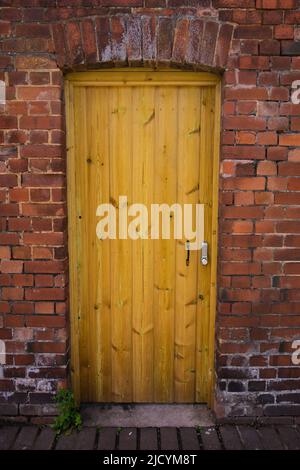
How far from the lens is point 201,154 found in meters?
3.05

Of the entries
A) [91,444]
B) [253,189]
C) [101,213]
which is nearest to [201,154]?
[253,189]

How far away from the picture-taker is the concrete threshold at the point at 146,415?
10.1 feet

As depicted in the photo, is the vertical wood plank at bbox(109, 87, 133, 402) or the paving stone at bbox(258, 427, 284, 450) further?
the vertical wood plank at bbox(109, 87, 133, 402)

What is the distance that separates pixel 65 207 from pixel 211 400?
6.22 feet

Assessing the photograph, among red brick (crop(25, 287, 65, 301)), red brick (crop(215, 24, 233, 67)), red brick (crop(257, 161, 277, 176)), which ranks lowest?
red brick (crop(25, 287, 65, 301))

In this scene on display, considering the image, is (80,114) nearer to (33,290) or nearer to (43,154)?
(43,154)

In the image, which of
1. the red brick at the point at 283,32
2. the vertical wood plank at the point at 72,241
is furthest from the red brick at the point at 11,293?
the red brick at the point at 283,32

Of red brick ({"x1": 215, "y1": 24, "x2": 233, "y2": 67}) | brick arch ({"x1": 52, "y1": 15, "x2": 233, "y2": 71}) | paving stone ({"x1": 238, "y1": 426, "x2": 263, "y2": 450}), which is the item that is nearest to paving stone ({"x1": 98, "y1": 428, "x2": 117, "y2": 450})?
paving stone ({"x1": 238, "y1": 426, "x2": 263, "y2": 450})

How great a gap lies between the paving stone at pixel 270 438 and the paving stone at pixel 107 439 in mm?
1050

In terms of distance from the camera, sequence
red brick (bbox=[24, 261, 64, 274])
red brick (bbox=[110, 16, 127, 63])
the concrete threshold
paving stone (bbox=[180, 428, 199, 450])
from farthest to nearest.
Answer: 1. the concrete threshold
2. red brick (bbox=[24, 261, 64, 274])
3. paving stone (bbox=[180, 428, 199, 450])
4. red brick (bbox=[110, 16, 127, 63])

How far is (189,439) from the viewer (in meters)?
2.89

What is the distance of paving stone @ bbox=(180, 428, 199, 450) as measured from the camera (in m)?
2.82

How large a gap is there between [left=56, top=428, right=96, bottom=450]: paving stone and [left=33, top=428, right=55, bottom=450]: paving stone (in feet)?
0.19

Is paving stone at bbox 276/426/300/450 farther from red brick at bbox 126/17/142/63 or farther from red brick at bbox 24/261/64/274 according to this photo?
red brick at bbox 126/17/142/63
